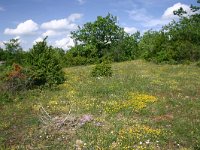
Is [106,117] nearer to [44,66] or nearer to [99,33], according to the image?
[44,66]

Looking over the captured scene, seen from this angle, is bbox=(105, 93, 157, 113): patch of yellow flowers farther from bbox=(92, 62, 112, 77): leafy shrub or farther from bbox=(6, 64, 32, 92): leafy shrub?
bbox=(92, 62, 112, 77): leafy shrub

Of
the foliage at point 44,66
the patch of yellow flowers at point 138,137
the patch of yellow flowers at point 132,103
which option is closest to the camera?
the patch of yellow flowers at point 138,137

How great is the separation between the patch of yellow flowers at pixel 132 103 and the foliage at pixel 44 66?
7.75 metres

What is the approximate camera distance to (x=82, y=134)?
48.5 ft

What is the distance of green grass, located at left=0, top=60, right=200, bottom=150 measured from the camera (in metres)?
14.1

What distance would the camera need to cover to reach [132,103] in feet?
66.4

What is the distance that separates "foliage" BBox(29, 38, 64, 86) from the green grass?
129cm

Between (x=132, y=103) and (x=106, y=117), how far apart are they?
3.33 m

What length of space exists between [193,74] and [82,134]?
2122cm

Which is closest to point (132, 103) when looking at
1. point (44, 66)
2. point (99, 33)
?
point (44, 66)

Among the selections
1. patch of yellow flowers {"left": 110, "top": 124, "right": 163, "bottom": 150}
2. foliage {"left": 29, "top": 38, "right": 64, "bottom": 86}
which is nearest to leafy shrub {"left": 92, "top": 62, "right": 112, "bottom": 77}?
foliage {"left": 29, "top": 38, "right": 64, "bottom": 86}

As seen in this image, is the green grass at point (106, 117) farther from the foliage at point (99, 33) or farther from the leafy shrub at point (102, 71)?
the foliage at point (99, 33)

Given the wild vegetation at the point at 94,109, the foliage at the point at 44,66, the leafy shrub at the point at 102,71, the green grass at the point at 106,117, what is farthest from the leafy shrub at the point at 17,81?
the leafy shrub at the point at 102,71

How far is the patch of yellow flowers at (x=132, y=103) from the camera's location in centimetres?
1911
